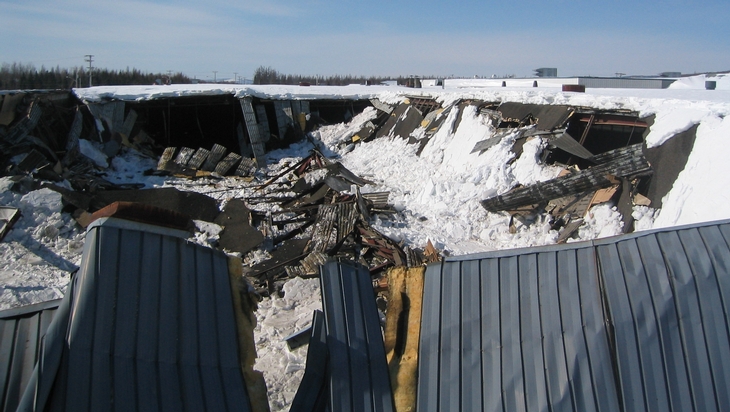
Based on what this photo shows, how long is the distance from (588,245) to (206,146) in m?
17.8

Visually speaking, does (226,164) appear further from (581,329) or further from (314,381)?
(581,329)

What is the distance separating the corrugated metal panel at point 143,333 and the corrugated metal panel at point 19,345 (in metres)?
0.37

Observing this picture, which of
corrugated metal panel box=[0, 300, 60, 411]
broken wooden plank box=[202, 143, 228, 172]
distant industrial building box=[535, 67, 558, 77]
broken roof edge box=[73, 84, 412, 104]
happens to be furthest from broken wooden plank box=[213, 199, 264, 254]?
distant industrial building box=[535, 67, 558, 77]

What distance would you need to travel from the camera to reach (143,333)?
2971 mm

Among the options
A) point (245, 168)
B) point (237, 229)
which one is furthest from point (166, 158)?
point (237, 229)

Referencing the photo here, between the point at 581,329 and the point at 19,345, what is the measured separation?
3.52 meters

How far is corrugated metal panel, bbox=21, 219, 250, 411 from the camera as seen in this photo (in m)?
2.69

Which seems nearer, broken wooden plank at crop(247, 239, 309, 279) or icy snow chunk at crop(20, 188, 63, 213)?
broken wooden plank at crop(247, 239, 309, 279)

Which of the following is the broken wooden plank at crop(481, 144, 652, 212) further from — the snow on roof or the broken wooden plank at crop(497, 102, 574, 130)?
the snow on roof

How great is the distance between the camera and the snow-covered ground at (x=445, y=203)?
7.51 m

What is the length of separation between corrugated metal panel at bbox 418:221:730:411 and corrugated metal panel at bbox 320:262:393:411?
0.29 m

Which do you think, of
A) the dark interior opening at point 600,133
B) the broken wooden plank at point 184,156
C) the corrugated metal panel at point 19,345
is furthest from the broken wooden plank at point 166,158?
the corrugated metal panel at point 19,345

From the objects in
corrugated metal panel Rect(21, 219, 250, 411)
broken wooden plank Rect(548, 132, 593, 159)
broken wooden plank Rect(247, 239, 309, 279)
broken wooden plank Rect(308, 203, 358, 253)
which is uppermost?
broken wooden plank Rect(548, 132, 593, 159)

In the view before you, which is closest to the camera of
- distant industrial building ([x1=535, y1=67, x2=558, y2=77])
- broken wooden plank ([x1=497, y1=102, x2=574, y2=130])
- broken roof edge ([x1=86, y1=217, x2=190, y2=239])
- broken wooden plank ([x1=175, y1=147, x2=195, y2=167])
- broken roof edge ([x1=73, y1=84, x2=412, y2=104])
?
broken roof edge ([x1=86, y1=217, x2=190, y2=239])
